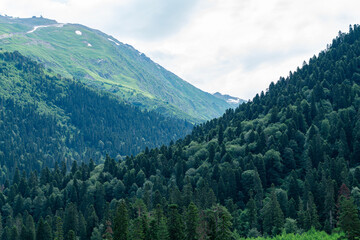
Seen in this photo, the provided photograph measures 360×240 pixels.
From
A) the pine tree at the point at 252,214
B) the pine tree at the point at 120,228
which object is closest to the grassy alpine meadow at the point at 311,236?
the pine tree at the point at 252,214

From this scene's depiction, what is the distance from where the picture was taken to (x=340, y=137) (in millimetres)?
183625

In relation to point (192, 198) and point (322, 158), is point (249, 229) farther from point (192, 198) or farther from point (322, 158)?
point (322, 158)

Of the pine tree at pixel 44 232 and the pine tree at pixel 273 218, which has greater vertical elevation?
the pine tree at pixel 273 218

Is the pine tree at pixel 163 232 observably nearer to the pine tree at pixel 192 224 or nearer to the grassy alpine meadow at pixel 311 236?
the pine tree at pixel 192 224

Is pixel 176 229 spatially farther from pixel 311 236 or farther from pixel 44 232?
pixel 44 232

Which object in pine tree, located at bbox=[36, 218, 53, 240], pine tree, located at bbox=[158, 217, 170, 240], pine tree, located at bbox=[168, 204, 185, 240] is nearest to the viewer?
pine tree, located at bbox=[158, 217, 170, 240]

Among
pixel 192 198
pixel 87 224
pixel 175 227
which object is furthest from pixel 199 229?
pixel 87 224

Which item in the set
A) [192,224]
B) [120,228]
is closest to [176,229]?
[192,224]

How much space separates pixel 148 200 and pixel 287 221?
206 ft

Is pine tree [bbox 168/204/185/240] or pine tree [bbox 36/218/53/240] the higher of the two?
pine tree [bbox 168/204/185/240]

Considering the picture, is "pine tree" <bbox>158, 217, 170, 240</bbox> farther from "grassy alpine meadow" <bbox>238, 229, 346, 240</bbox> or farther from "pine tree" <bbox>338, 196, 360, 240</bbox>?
"pine tree" <bbox>338, 196, 360, 240</bbox>

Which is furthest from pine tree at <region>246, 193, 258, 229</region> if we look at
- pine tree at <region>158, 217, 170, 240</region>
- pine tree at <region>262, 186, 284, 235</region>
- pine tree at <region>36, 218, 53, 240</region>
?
pine tree at <region>36, 218, 53, 240</region>

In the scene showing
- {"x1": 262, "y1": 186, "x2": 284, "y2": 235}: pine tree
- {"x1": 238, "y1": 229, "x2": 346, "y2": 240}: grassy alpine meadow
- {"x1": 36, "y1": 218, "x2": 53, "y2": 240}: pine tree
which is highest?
{"x1": 262, "y1": 186, "x2": 284, "y2": 235}: pine tree

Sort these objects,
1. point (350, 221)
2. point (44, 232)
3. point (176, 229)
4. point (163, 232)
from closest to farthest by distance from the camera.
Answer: point (350, 221) < point (163, 232) < point (176, 229) < point (44, 232)
